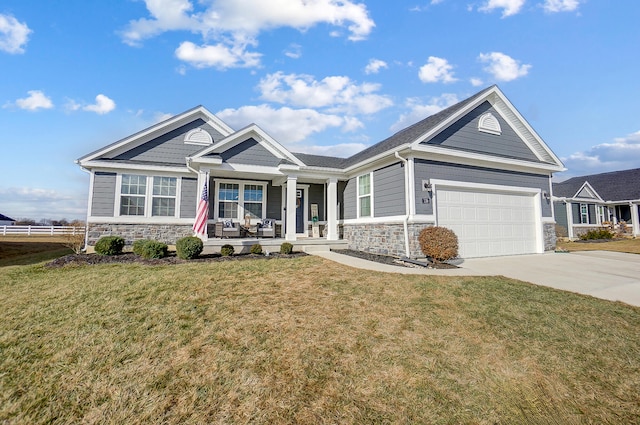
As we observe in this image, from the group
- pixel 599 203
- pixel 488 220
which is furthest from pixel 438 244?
pixel 599 203

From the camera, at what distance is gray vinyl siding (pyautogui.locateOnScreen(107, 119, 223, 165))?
39.6 feet

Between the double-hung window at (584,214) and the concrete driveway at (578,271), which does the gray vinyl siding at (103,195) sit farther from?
the double-hung window at (584,214)

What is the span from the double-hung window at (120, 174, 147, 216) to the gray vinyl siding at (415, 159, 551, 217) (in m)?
10.5

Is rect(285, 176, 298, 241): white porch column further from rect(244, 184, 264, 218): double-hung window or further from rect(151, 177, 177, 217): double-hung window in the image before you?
rect(151, 177, 177, 217): double-hung window

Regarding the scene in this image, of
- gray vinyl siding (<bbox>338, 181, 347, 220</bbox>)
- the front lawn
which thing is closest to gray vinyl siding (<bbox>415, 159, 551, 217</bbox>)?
the front lawn

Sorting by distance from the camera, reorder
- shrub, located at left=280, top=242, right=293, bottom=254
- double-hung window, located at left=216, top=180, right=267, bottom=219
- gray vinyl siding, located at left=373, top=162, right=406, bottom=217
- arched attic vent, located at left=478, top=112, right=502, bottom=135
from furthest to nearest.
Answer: double-hung window, located at left=216, top=180, right=267, bottom=219 → arched attic vent, located at left=478, top=112, right=502, bottom=135 → shrub, located at left=280, top=242, right=293, bottom=254 → gray vinyl siding, located at left=373, top=162, right=406, bottom=217

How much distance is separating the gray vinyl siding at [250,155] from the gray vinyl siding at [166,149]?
9.98ft

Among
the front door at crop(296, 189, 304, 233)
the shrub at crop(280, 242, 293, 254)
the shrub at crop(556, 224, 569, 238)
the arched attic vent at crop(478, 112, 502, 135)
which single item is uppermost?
the arched attic vent at crop(478, 112, 502, 135)

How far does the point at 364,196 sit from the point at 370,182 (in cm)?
65

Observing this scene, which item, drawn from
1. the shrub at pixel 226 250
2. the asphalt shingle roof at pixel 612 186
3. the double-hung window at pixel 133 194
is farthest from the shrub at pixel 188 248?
the asphalt shingle roof at pixel 612 186

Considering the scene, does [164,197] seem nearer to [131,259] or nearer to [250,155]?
[131,259]

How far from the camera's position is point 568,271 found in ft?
26.7

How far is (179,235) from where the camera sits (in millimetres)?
12055

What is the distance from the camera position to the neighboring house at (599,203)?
20516mm
